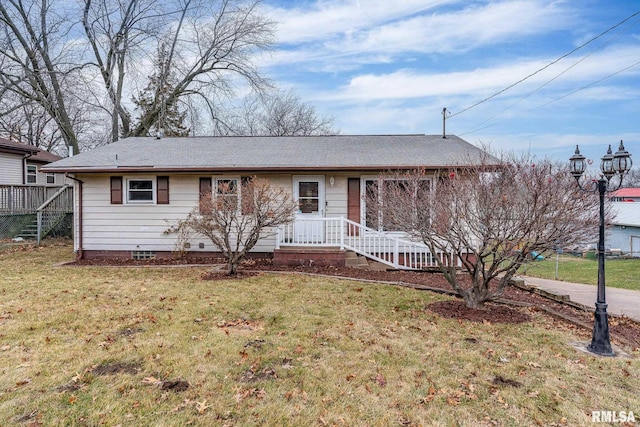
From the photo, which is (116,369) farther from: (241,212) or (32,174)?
(32,174)

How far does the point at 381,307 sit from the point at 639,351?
3.18 meters

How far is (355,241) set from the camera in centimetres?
978

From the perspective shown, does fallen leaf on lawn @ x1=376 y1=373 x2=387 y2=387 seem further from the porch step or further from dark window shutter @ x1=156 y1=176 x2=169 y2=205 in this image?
dark window shutter @ x1=156 y1=176 x2=169 y2=205

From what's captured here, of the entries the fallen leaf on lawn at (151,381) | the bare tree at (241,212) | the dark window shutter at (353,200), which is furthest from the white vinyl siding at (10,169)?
the fallen leaf on lawn at (151,381)

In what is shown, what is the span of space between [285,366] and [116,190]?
352 inches

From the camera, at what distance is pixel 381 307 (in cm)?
585

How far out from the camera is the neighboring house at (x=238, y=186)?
952 cm

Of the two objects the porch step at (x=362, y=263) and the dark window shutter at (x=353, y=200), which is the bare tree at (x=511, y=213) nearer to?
the porch step at (x=362, y=263)

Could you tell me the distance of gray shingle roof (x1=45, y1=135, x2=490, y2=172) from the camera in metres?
9.73

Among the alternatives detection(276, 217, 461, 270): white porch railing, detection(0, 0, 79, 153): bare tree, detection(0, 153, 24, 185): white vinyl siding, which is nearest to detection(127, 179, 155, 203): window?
detection(276, 217, 461, 270): white porch railing

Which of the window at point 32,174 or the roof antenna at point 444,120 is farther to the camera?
the window at point 32,174

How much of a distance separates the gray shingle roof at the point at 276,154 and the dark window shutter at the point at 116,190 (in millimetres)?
513

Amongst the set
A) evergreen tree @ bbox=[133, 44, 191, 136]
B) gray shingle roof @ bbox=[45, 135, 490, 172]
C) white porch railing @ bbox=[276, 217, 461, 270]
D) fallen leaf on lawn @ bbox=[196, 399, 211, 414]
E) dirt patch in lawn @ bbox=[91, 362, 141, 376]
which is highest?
evergreen tree @ bbox=[133, 44, 191, 136]

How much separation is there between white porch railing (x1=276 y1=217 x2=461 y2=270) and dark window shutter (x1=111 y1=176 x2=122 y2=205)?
4.85 m
